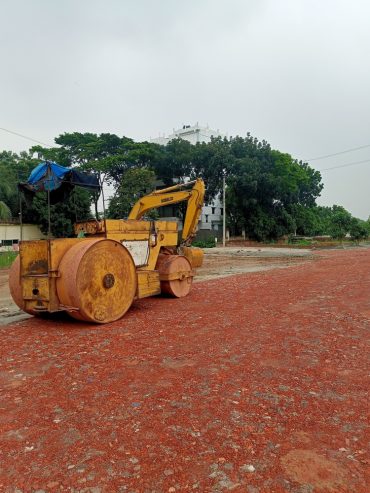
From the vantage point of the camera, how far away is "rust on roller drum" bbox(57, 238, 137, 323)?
655 centimetres

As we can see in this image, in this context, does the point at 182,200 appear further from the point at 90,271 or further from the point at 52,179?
the point at 90,271

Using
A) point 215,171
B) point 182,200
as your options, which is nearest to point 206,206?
point 215,171

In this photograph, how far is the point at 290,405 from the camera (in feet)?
12.1

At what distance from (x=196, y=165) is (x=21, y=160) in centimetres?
1753

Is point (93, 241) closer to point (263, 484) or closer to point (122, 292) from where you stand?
point (122, 292)

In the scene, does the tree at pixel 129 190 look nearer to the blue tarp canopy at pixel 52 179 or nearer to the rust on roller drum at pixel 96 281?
the blue tarp canopy at pixel 52 179

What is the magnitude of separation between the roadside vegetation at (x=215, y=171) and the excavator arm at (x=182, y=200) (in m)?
24.5

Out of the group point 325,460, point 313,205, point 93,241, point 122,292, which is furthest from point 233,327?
point 313,205

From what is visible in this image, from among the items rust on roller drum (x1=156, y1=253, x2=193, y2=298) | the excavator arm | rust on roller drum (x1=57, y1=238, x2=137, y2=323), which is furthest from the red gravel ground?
the excavator arm

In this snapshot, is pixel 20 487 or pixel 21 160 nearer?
pixel 20 487

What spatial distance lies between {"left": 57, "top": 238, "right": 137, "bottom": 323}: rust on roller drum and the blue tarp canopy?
1220 millimetres

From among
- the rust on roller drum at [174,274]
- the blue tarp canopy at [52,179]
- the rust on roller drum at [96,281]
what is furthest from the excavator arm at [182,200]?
the rust on roller drum at [96,281]

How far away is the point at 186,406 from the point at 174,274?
5802 millimetres

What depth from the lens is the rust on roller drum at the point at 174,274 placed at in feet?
30.5
